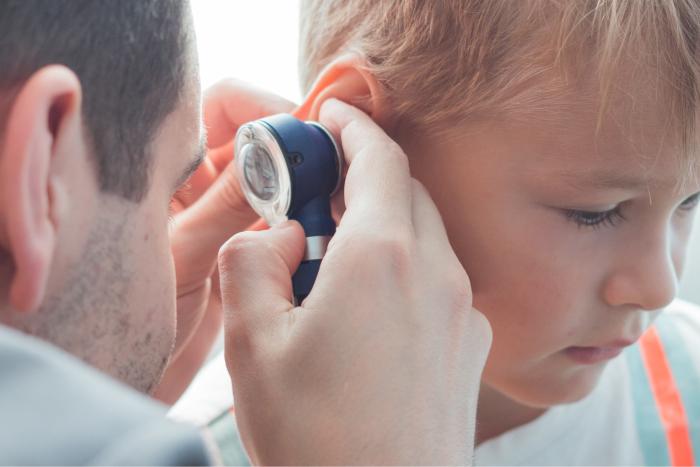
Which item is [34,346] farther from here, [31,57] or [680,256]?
[680,256]

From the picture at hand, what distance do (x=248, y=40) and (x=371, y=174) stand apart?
0.77 meters

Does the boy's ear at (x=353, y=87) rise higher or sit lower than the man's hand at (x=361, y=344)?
higher

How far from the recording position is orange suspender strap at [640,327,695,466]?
3.74 feet

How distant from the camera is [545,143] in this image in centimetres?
87

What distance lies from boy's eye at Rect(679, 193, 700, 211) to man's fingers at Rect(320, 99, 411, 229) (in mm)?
327

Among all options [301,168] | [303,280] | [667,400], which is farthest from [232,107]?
[667,400]

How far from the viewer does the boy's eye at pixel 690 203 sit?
0.96m

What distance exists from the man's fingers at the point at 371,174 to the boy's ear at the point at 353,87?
0.10ft

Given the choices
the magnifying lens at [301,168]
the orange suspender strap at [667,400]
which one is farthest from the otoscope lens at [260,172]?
the orange suspender strap at [667,400]

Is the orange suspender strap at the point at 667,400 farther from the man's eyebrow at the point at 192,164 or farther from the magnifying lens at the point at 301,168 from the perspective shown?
the man's eyebrow at the point at 192,164

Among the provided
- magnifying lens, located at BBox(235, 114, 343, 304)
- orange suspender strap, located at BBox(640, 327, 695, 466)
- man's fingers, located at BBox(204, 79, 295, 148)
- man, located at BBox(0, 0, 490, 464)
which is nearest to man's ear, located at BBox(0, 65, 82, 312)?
man, located at BBox(0, 0, 490, 464)

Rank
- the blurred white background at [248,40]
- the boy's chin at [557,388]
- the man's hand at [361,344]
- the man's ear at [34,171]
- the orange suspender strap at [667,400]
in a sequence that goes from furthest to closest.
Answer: the blurred white background at [248,40], the orange suspender strap at [667,400], the boy's chin at [557,388], the man's hand at [361,344], the man's ear at [34,171]

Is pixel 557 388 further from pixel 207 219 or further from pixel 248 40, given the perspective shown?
pixel 248 40

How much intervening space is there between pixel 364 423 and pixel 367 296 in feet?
0.34
